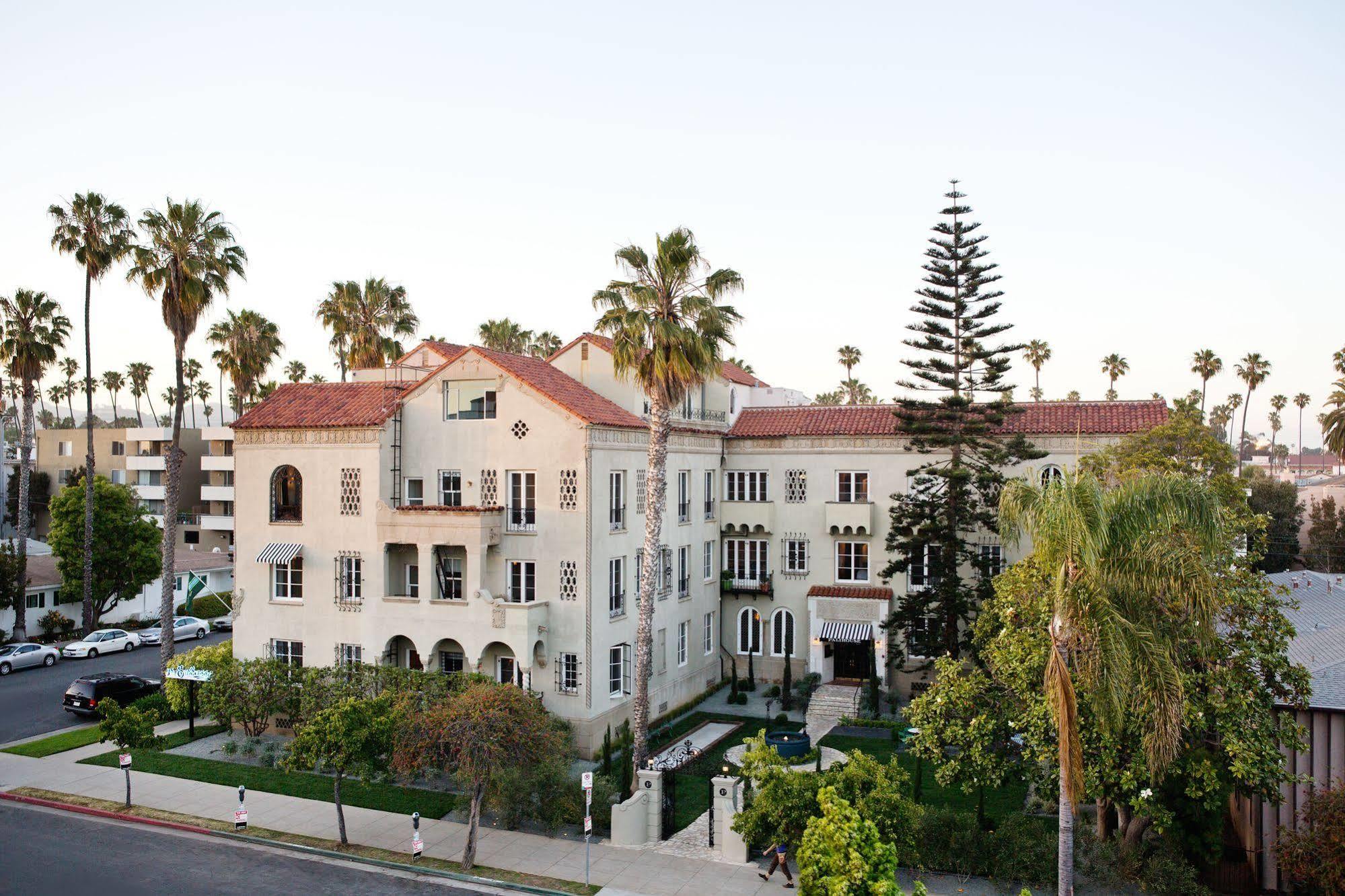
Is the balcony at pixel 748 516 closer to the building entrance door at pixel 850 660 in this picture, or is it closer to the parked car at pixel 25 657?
the building entrance door at pixel 850 660

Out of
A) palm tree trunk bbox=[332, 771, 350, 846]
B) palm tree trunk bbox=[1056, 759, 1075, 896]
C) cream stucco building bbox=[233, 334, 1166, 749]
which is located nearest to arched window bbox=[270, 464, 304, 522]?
cream stucco building bbox=[233, 334, 1166, 749]

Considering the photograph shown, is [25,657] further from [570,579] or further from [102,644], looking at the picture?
[570,579]

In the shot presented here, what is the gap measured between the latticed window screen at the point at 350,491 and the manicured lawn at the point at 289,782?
24.5 ft

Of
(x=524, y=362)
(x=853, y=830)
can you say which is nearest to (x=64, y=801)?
(x=524, y=362)

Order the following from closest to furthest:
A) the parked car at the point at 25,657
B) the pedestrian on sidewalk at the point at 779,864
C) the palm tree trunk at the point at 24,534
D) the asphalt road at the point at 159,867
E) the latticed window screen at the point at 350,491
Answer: the asphalt road at the point at 159,867 < the pedestrian on sidewalk at the point at 779,864 < the latticed window screen at the point at 350,491 < the parked car at the point at 25,657 < the palm tree trunk at the point at 24,534

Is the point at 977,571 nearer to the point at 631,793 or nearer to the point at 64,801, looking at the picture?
the point at 631,793

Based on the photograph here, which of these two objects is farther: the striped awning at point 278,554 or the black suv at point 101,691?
the black suv at point 101,691

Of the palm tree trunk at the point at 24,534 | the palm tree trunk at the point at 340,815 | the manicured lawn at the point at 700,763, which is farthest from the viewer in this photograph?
the palm tree trunk at the point at 24,534

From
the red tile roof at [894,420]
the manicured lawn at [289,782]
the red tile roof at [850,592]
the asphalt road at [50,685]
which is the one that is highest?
the red tile roof at [894,420]

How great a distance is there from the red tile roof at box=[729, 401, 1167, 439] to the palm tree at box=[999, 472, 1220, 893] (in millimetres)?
16319

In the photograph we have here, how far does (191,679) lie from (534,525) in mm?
11506

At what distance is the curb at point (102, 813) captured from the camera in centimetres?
2061

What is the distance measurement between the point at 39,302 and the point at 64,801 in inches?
1170

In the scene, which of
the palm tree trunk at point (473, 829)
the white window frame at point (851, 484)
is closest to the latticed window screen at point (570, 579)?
the palm tree trunk at point (473, 829)
